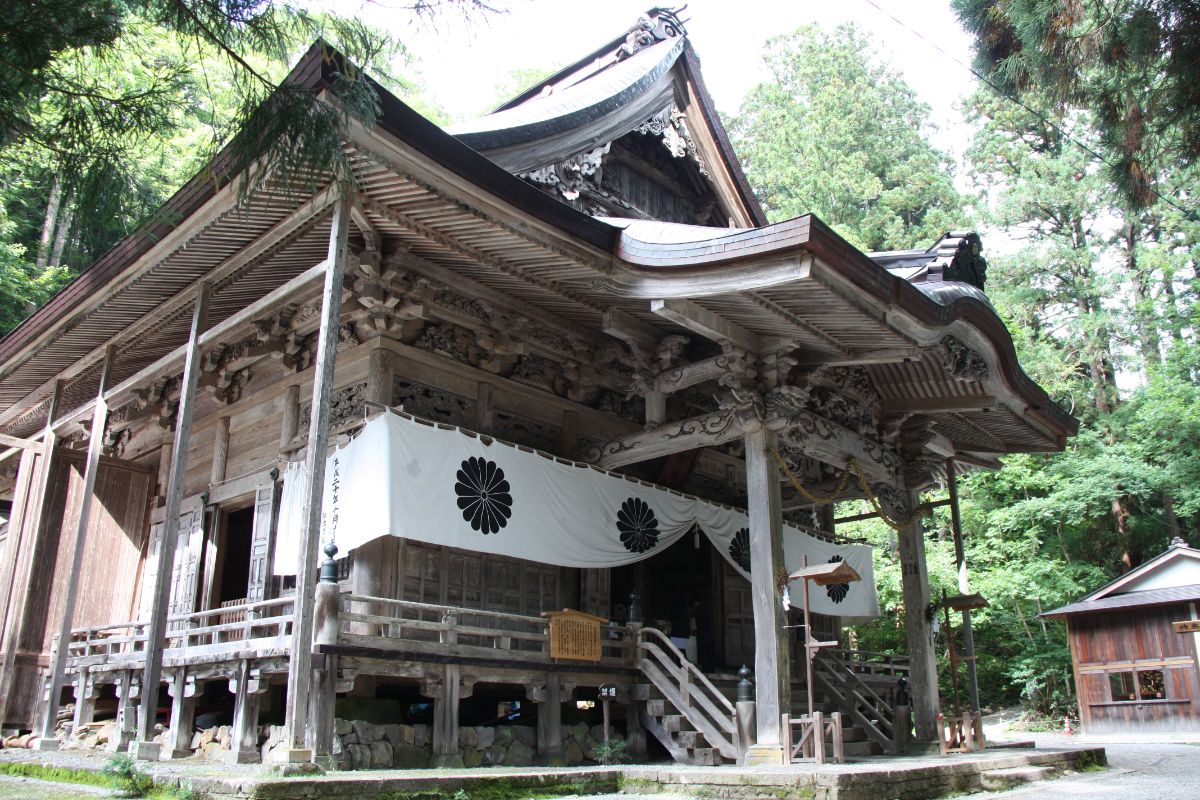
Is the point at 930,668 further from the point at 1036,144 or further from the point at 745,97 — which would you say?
the point at 745,97

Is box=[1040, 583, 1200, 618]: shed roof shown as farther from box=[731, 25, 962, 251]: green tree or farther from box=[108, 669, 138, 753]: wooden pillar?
box=[108, 669, 138, 753]: wooden pillar

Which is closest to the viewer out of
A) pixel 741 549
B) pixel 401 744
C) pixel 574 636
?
pixel 401 744

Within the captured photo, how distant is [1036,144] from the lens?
29.9 m

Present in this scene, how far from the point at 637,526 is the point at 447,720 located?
A: 135 inches

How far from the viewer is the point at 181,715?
340 inches


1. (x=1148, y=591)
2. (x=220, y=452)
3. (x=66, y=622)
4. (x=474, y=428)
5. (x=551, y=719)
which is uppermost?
(x=220, y=452)

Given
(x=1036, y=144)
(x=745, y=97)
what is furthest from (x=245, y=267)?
(x=745, y=97)

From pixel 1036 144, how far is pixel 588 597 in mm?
25938

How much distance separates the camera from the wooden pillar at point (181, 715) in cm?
855

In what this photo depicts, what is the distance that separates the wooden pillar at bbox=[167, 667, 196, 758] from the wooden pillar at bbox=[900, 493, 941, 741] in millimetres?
7934

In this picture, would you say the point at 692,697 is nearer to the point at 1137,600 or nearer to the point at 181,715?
the point at 181,715

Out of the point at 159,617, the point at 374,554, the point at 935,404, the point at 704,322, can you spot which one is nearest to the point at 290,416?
the point at 374,554

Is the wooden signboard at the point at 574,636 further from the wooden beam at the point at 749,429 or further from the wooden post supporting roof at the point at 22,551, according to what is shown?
the wooden post supporting roof at the point at 22,551

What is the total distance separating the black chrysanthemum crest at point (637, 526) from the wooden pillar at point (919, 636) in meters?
3.38
